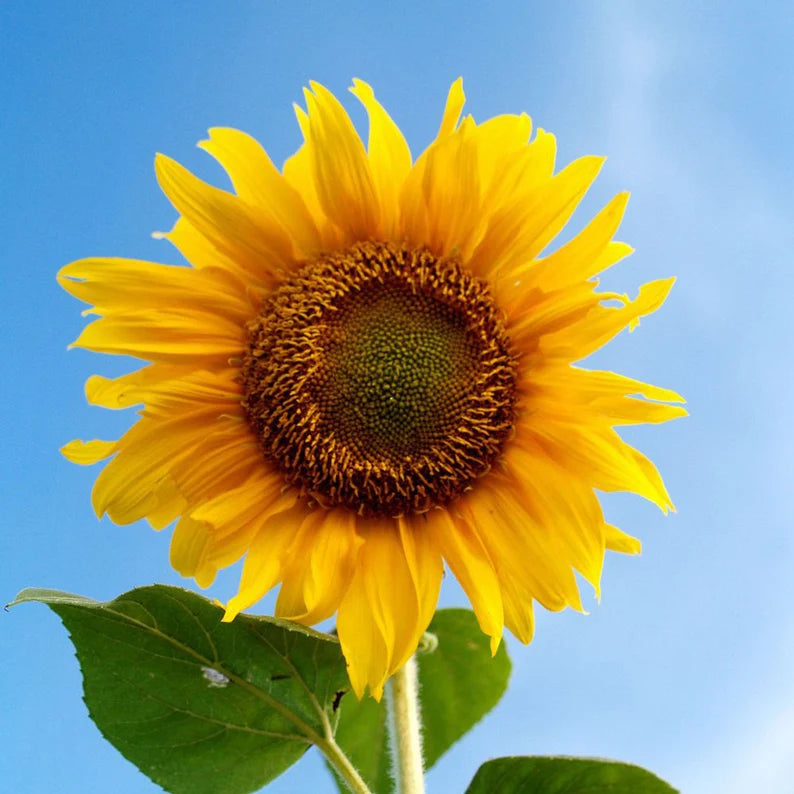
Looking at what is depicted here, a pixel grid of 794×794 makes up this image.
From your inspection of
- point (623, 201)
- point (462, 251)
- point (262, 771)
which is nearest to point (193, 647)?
point (262, 771)

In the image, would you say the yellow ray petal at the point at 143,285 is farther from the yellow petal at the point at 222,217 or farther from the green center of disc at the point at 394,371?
the green center of disc at the point at 394,371

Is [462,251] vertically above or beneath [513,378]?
above

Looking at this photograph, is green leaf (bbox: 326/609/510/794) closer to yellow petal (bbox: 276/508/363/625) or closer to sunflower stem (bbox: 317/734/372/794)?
sunflower stem (bbox: 317/734/372/794)

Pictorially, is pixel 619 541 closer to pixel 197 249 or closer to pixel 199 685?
pixel 199 685

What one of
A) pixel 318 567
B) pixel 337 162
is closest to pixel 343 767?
pixel 318 567

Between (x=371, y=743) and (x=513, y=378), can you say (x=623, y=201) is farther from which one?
(x=371, y=743)

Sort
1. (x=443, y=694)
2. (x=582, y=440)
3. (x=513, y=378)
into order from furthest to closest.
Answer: (x=443, y=694) → (x=513, y=378) → (x=582, y=440)
